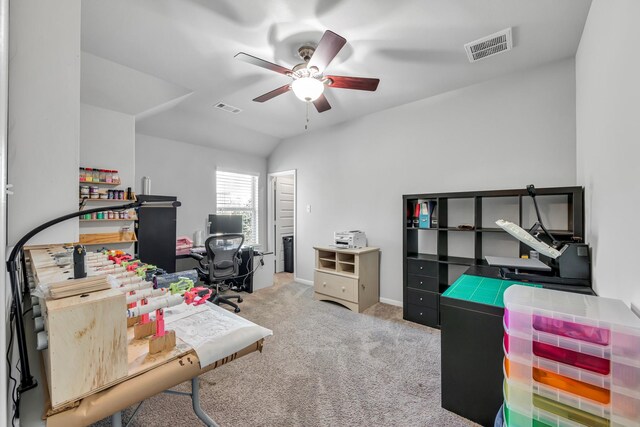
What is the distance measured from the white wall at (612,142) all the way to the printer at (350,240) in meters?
2.31

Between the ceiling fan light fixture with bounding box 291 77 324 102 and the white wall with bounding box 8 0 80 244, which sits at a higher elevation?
the ceiling fan light fixture with bounding box 291 77 324 102

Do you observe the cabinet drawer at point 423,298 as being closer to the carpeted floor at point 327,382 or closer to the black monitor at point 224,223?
the carpeted floor at point 327,382

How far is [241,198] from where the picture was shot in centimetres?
520

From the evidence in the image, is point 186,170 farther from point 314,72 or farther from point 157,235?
point 314,72

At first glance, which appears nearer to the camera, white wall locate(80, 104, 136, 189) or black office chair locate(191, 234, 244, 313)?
white wall locate(80, 104, 136, 189)

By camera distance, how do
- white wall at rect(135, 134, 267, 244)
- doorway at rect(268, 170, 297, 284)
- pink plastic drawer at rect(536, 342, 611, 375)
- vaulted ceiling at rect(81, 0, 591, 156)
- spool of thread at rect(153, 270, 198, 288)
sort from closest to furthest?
1. pink plastic drawer at rect(536, 342, 611, 375)
2. spool of thread at rect(153, 270, 198, 288)
3. vaulted ceiling at rect(81, 0, 591, 156)
4. white wall at rect(135, 134, 267, 244)
5. doorway at rect(268, 170, 297, 284)

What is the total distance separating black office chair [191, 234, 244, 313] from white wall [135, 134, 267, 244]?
1135mm

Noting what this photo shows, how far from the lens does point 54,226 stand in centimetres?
88

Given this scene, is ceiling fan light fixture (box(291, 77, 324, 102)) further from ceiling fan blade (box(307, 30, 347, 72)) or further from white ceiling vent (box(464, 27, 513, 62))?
white ceiling vent (box(464, 27, 513, 62))

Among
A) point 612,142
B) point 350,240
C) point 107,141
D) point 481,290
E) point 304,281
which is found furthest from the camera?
point 304,281

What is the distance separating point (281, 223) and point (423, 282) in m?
3.41

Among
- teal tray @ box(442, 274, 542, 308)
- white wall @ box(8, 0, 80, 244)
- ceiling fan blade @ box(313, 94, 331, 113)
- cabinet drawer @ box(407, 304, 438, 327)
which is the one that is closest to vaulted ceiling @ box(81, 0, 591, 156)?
ceiling fan blade @ box(313, 94, 331, 113)

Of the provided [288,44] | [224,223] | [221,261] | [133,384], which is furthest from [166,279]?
[224,223]

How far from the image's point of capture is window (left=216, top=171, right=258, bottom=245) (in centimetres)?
490
